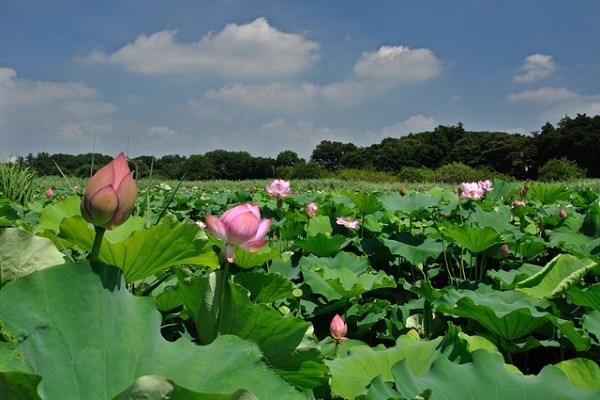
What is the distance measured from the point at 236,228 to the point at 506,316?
606mm

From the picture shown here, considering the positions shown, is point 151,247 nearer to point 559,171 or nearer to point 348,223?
point 348,223

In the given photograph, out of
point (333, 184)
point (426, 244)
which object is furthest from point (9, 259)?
point (333, 184)

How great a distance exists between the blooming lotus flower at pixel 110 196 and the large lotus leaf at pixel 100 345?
59 mm

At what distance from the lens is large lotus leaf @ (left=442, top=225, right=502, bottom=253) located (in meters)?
1.71

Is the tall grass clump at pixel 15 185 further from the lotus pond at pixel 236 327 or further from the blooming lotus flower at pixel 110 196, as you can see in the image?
the blooming lotus flower at pixel 110 196

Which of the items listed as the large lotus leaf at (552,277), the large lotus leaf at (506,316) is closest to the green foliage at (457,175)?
the large lotus leaf at (552,277)

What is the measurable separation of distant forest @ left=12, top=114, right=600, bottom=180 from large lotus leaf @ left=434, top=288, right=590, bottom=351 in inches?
1167

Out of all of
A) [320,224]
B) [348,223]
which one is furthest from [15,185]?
[348,223]

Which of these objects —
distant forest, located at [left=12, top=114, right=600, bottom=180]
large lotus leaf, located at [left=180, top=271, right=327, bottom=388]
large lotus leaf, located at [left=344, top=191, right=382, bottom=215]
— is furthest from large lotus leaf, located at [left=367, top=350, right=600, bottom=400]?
distant forest, located at [left=12, top=114, right=600, bottom=180]

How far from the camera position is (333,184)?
14969mm

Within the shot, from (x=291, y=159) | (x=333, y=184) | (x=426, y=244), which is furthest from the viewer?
(x=291, y=159)

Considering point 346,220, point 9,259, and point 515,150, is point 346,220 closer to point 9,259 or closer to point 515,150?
point 9,259

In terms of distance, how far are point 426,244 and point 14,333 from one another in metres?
1.62

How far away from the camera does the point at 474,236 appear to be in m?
1.75
